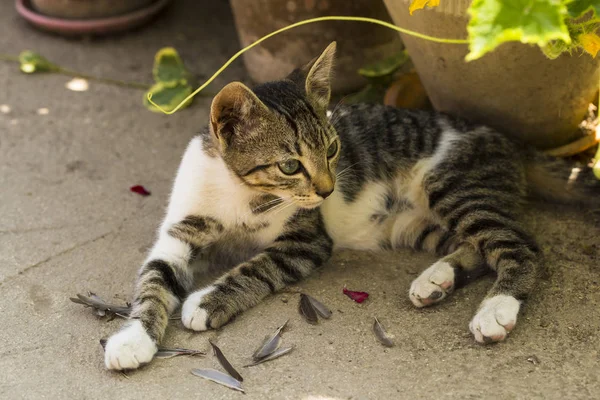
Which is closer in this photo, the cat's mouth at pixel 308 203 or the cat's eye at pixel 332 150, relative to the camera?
the cat's mouth at pixel 308 203

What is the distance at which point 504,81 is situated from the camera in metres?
3.70

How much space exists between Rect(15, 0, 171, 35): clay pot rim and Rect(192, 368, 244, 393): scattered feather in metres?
3.94

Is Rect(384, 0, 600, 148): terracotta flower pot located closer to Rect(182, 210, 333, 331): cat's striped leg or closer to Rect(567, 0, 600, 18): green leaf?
Rect(567, 0, 600, 18): green leaf

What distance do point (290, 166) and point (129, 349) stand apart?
3.34 ft

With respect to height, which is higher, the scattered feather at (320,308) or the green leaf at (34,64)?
the scattered feather at (320,308)

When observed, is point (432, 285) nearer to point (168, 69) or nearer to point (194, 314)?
point (194, 314)

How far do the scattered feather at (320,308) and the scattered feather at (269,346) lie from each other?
0.21 m

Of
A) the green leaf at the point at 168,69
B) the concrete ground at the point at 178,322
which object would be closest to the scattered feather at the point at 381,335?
the concrete ground at the point at 178,322

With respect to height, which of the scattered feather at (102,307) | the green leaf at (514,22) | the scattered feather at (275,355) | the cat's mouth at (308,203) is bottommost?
the scattered feather at (102,307)

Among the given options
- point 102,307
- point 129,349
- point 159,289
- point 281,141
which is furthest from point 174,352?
point 281,141

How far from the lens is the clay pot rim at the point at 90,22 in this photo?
590cm

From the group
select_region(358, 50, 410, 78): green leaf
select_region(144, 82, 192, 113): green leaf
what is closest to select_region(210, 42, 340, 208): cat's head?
select_region(358, 50, 410, 78): green leaf

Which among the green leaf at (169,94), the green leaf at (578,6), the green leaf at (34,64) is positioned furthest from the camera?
the green leaf at (34,64)

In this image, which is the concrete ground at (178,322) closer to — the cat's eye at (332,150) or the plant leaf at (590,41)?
the cat's eye at (332,150)
